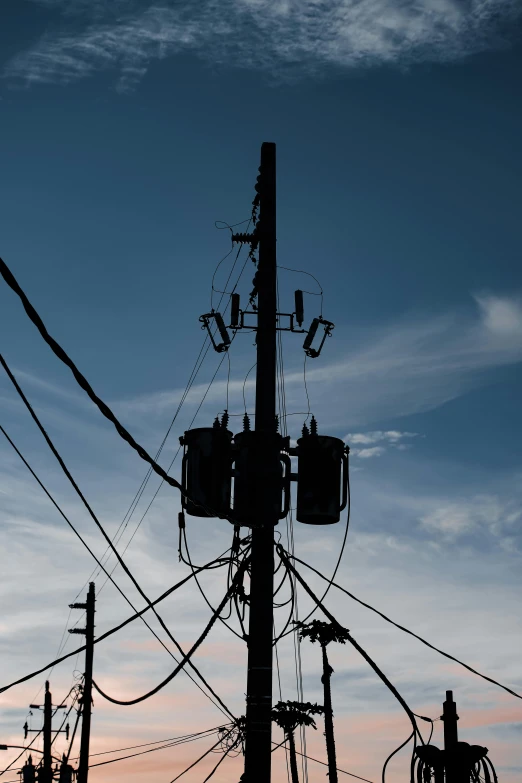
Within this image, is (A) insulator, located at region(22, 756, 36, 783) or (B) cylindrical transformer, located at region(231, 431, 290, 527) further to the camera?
(A) insulator, located at region(22, 756, 36, 783)

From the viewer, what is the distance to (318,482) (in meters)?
12.1

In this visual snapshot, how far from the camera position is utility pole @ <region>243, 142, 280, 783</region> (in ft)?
36.0

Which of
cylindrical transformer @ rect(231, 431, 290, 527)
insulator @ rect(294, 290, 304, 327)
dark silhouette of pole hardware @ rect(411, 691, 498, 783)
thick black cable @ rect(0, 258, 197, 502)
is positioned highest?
insulator @ rect(294, 290, 304, 327)

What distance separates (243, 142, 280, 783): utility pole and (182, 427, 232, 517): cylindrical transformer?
1.30 feet

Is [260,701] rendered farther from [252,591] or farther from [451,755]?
[451,755]

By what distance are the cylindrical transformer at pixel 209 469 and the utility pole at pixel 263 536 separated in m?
0.40

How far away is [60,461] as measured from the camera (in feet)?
28.3

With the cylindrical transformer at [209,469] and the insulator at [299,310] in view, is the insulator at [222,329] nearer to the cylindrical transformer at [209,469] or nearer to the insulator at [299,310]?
the insulator at [299,310]

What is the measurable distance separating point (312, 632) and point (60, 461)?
41833 mm

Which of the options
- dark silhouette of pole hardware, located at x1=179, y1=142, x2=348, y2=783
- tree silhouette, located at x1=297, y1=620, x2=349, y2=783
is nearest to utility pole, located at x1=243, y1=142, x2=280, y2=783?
dark silhouette of pole hardware, located at x1=179, y1=142, x2=348, y2=783

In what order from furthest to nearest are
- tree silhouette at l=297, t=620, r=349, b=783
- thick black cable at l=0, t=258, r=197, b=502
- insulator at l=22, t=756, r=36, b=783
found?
insulator at l=22, t=756, r=36, b=783 → tree silhouette at l=297, t=620, r=349, b=783 → thick black cable at l=0, t=258, r=197, b=502

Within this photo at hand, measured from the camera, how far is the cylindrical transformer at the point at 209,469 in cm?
1178

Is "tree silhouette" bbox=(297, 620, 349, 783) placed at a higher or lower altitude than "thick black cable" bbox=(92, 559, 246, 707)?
higher

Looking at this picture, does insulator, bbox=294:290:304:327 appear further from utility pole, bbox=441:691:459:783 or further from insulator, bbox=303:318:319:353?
utility pole, bbox=441:691:459:783
